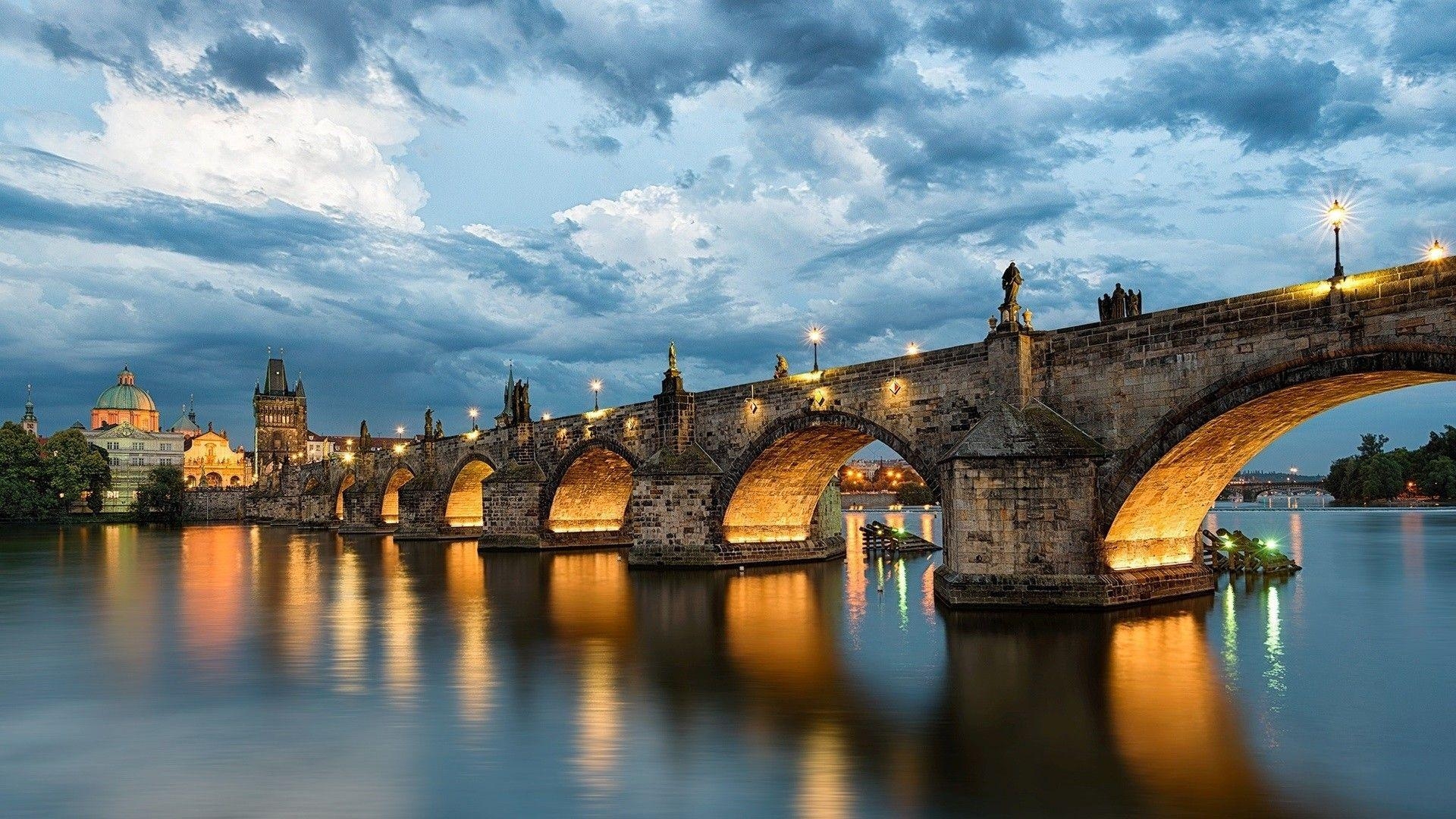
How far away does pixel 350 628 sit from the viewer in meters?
21.3

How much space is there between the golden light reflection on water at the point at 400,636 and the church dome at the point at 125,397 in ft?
490

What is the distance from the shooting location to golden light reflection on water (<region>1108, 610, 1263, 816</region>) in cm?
928

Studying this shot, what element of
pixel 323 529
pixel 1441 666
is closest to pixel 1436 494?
pixel 1441 666

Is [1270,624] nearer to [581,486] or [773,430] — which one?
[773,430]

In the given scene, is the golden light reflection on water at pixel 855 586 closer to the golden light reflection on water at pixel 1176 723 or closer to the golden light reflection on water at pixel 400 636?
the golden light reflection on water at pixel 1176 723

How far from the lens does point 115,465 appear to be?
5266 inches

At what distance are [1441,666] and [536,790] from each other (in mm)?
15468

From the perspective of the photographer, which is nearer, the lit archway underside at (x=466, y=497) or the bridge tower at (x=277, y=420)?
the lit archway underside at (x=466, y=497)

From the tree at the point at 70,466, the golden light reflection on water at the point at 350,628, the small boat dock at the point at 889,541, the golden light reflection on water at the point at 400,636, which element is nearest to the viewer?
the golden light reflection on water at the point at 400,636

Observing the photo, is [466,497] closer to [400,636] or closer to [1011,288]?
[400,636]

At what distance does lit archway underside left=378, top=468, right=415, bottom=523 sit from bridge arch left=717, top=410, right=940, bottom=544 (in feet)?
125

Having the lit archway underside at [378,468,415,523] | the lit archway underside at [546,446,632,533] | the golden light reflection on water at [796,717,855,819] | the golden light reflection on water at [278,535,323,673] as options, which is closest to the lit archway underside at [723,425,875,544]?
the lit archway underside at [546,446,632,533]

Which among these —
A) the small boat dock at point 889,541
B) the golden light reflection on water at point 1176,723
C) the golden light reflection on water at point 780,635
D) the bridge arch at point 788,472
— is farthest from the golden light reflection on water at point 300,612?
the small boat dock at point 889,541

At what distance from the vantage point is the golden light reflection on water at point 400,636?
14.7 m
